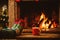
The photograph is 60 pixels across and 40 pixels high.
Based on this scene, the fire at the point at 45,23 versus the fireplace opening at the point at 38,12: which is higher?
the fireplace opening at the point at 38,12

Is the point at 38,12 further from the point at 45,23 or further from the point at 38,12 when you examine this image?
the point at 45,23

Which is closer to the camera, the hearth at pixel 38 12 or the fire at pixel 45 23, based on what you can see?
the fire at pixel 45 23

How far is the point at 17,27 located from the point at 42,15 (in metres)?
1.71

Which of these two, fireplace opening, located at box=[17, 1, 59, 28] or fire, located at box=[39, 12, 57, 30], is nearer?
fire, located at box=[39, 12, 57, 30]

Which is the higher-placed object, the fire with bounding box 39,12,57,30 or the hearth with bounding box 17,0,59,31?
the hearth with bounding box 17,0,59,31

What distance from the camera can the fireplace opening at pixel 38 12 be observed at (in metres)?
3.38

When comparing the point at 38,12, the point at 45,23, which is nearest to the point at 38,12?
the point at 38,12

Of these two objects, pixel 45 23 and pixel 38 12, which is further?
pixel 38 12

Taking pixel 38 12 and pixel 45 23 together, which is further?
pixel 38 12

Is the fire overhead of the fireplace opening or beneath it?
beneath

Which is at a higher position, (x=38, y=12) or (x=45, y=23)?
(x=38, y=12)

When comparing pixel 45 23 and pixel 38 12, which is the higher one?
pixel 38 12

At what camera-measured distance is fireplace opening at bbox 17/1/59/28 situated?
338 centimetres

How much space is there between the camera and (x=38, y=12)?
3.46 meters
